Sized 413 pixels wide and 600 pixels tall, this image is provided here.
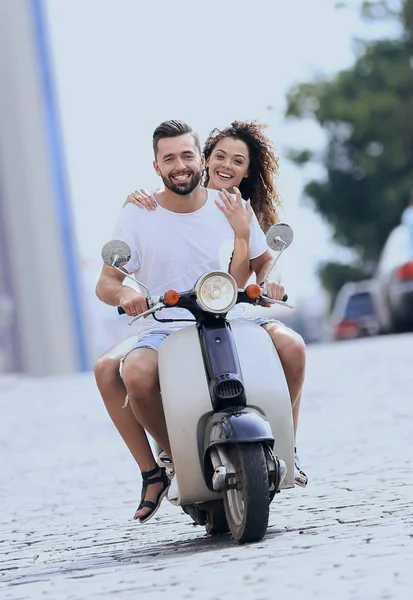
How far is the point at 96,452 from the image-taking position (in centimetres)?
1140

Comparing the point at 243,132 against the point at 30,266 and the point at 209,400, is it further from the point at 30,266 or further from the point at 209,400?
the point at 30,266

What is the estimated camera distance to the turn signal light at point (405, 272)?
21016 mm

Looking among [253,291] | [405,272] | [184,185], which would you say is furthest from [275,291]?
[405,272]

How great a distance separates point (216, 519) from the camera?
19.7 feet

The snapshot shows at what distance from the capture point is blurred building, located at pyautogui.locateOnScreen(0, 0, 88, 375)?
49.5m

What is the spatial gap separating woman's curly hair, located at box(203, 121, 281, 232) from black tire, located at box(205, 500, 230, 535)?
3.94ft

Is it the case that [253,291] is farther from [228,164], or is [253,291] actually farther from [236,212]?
[228,164]

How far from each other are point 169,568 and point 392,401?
7.54m

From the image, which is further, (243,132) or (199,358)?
(243,132)

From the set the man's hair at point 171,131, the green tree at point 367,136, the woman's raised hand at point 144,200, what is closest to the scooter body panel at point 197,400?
the woman's raised hand at point 144,200

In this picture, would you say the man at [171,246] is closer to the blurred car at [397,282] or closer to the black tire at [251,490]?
the black tire at [251,490]

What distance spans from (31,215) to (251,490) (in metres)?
46.4

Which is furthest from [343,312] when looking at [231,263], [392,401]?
[231,263]

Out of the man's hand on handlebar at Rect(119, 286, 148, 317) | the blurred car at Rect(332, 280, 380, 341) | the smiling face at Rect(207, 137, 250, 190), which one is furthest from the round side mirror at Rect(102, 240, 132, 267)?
the blurred car at Rect(332, 280, 380, 341)
